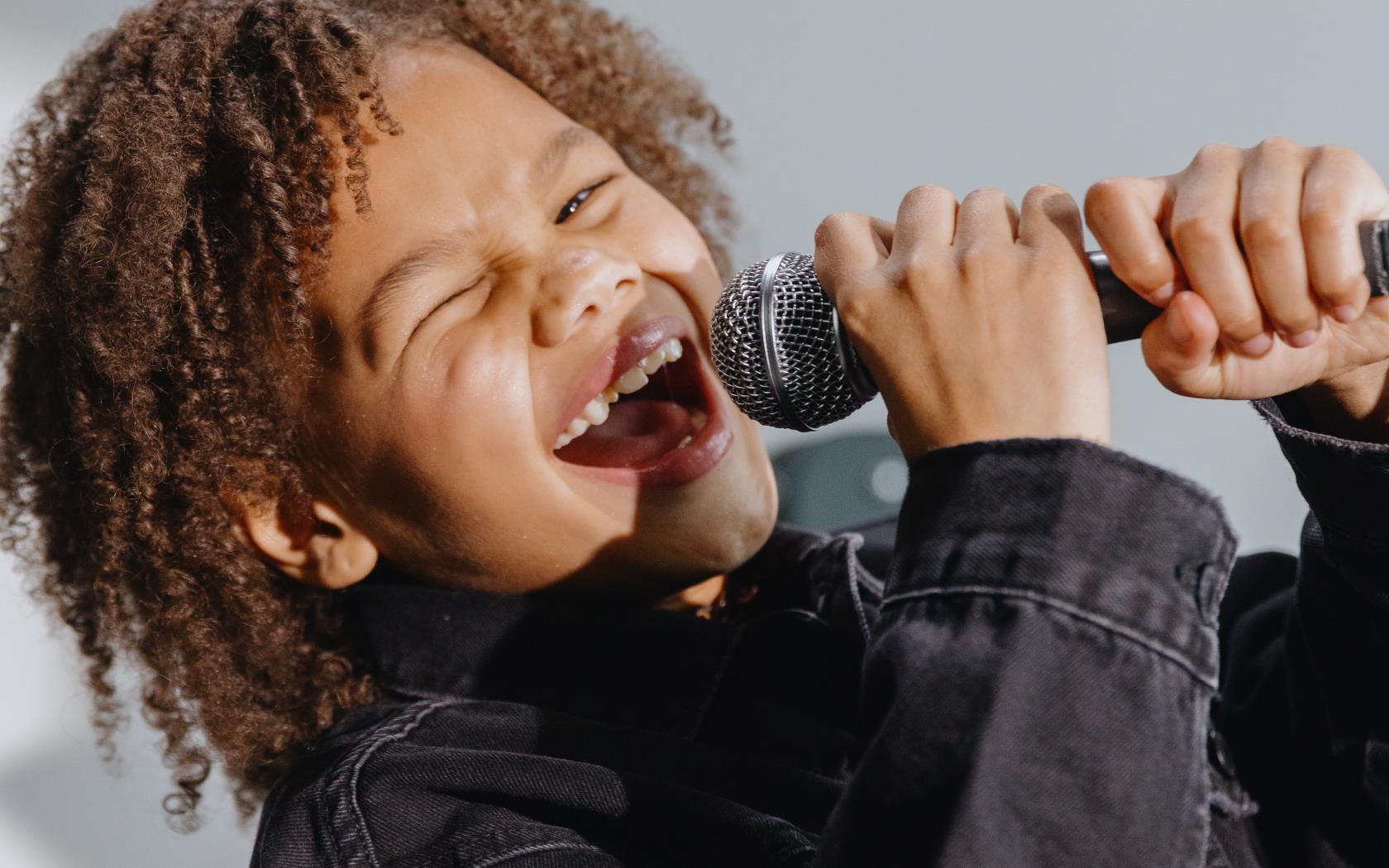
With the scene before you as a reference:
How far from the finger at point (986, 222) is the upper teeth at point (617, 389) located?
0.31 metres

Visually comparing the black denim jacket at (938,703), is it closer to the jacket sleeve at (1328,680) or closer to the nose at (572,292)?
the jacket sleeve at (1328,680)

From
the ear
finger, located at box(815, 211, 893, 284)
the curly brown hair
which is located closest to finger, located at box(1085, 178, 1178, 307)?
finger, located at box(815, 211, 893, 284)

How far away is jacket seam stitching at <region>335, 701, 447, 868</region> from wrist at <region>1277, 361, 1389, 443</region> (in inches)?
23.8

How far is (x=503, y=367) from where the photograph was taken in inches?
33.2

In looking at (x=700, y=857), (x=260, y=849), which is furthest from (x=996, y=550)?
(x=260, y=849)

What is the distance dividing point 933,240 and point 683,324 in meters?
0.32

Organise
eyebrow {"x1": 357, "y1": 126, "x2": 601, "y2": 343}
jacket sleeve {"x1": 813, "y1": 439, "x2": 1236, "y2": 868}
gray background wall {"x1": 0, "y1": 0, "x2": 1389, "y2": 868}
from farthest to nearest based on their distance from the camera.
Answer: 1. gray background wall {"x1": 0, "y1": 0, "x2": 1389, "y2": 868}
2. eyebrow {"x1": 357, "y1": 126, "x2": 601, "y2": 343}
3. jacket sleeve {"x1": 813, "y1": 439, "x2": 1236, "y2": 868}

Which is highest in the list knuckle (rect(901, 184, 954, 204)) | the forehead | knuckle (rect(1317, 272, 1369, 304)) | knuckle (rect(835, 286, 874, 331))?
the forehead

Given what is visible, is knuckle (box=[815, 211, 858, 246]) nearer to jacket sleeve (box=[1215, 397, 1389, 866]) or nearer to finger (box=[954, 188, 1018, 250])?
finger (box=[954, 188, 1018, 250])

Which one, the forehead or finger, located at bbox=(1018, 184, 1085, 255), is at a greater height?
the forehead

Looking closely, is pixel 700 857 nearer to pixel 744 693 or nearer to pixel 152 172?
pixel 744 693

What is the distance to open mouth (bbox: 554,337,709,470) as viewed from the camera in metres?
0.90

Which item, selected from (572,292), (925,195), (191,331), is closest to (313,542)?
(191,331)

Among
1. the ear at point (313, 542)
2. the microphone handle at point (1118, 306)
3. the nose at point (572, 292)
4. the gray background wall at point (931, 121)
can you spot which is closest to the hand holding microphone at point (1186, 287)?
the microphone handle at point (1118, 306)
